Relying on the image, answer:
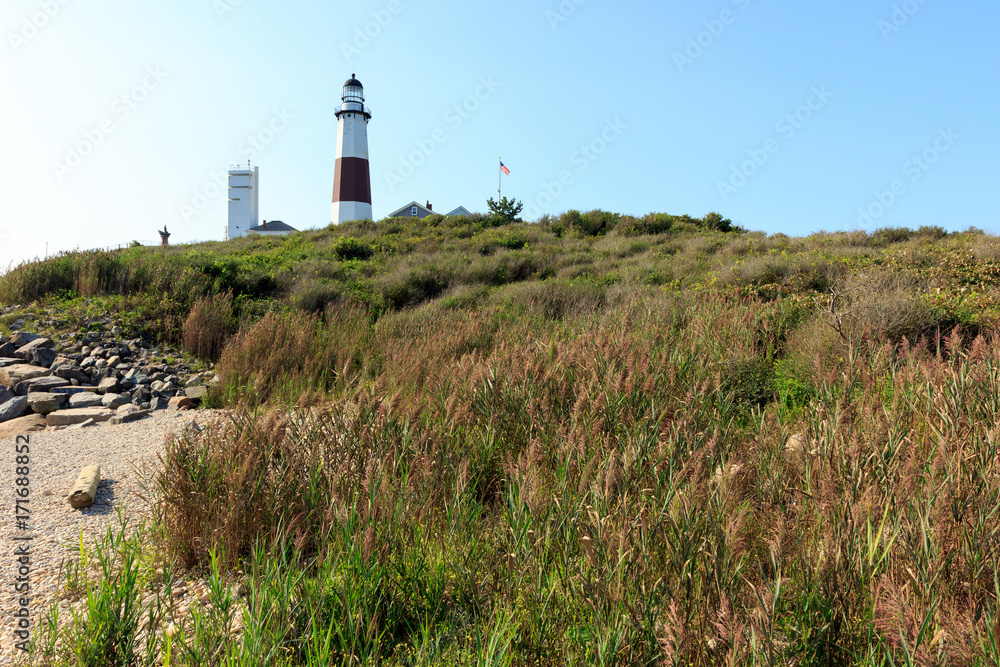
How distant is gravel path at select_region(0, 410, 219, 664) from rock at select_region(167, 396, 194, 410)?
45cm

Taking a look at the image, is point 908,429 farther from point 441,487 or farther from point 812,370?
point 441,487

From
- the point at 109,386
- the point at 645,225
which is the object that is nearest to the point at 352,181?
the point at 645,225

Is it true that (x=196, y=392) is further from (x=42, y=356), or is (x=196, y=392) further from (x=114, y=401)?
(x=42, y=356)

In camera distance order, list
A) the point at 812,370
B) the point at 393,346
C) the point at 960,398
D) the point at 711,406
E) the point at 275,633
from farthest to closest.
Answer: the point at 393,346 < the point at 812,370 < the point at 711,406 < the point at 960,398 < the point at 275,633

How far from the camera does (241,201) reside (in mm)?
49469

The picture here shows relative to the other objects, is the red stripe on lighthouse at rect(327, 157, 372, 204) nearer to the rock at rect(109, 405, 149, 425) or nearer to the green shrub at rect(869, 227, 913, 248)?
the green shrub at rect(869, 227, 913, 248)

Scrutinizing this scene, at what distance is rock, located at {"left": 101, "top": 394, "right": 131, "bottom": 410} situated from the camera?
23.5 ft

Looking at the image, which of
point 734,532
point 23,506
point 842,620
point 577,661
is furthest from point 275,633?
point 23,506

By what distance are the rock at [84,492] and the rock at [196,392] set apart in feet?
9.73

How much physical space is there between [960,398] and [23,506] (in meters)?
5.60

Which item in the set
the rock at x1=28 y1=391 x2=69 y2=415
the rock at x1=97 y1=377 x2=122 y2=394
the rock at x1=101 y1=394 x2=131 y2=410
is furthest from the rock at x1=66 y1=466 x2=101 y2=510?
the rock at x1=97 y1=377 x2=122 y2=394

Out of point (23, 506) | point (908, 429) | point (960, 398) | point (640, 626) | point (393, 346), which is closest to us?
point (640, 626)

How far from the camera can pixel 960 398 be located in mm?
2832

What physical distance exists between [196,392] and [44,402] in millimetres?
1917
